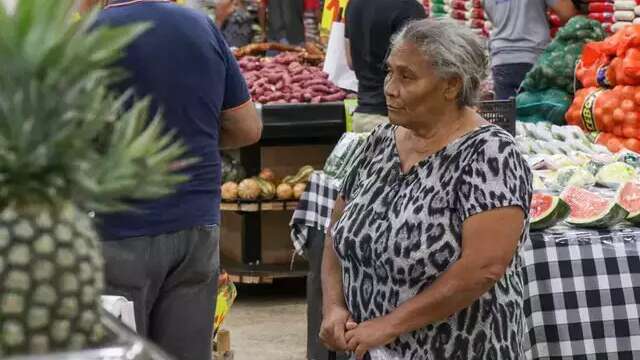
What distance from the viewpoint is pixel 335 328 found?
302 cm

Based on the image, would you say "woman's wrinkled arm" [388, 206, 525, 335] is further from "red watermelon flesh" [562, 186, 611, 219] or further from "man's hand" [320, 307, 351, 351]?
"red watermelon flesh" [562, 186, 611, 219]

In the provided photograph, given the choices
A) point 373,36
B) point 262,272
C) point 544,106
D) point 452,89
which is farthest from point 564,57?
point 452,89

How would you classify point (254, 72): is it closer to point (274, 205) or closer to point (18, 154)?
point (274, 205)

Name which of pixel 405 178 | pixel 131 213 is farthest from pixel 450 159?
pixel 131 213

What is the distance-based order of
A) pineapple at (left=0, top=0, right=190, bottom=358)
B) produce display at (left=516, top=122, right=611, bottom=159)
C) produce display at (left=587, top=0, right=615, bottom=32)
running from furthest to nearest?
produce display at (left=587, top=0, right=615, bottom=32) < produce display at (left=516, top=122, right=611, bottom=159) < pineapple at (left=0, top=0, right=190, bottom=358)

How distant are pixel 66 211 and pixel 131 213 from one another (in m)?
1.94

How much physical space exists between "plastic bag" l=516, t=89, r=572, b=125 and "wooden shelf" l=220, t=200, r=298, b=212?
163 cm

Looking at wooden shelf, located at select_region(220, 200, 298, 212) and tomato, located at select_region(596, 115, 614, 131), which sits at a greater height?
tomato, located at select_region(596, 115, 614, 131)

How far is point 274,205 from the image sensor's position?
6773mm

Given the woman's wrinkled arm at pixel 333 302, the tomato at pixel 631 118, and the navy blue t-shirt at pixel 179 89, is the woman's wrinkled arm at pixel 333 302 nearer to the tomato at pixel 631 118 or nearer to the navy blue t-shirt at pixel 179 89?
the navy blue t-shirt at pixel 179 89

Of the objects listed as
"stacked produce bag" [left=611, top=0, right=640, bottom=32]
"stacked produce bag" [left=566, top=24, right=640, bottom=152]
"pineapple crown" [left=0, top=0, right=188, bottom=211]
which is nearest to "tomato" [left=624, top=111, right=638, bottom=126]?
"stacked produce bag" [left=566, top=24, right=640, bottom=152]

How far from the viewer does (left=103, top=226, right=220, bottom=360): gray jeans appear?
3105 millimetres

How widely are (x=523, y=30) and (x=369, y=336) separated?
5.41 metres

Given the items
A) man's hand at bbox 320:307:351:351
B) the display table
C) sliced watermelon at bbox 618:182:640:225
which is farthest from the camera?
sliced watermelon at bbox 618:182:640:225
